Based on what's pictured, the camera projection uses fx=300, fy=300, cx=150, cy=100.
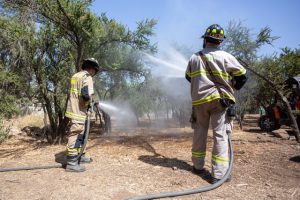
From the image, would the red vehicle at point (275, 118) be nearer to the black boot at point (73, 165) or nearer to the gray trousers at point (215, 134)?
the gray trousers at point (215, 134)

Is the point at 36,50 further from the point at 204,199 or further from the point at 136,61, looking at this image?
the point at 204,199

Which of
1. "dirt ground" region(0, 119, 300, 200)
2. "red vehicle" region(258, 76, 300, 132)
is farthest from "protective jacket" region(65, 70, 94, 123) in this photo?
"red vehicle" region(258, 76, 300, 132)

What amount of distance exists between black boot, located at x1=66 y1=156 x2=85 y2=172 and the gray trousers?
5.69 ft

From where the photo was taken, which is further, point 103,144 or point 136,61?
point 136,61

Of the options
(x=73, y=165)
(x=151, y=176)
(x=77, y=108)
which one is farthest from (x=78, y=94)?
(x=151, y=176)

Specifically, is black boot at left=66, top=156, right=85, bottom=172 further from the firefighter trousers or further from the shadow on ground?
the shadow on ground

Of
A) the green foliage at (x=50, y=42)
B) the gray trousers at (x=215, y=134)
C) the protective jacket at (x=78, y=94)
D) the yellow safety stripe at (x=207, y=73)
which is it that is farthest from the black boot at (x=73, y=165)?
the green foliage at (x=50, y=42)

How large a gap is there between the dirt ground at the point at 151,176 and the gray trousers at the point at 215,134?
0.24m

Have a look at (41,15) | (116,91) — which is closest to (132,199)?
(41,15)

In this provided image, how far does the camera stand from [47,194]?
3.60 meters

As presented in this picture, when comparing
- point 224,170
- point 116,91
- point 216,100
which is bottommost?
point 224,170

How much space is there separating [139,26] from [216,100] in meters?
5.19

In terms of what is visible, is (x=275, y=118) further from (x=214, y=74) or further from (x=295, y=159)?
(x=214, y=74)

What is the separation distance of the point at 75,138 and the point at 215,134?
2203 millimetres
